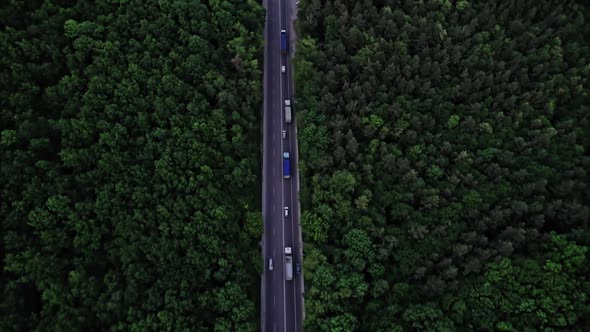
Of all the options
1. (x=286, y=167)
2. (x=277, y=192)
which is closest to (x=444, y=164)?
(x=286, y=167)

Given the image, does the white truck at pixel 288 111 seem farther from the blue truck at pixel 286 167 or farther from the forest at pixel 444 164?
the blue truck at pixel 286 167

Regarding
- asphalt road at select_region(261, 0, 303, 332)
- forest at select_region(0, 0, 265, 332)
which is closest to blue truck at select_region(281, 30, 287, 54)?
asphalt road at select_region(261, 0, 303, 332)

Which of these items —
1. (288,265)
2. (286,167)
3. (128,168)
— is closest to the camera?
(128,168)

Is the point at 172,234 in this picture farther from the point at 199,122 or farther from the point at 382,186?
the point at 382,186

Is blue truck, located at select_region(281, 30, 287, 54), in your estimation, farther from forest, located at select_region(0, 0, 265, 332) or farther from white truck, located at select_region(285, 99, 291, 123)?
white truck, located at select_region(285, 99, 291, 123)

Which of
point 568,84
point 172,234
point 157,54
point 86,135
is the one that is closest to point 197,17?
point 157,54

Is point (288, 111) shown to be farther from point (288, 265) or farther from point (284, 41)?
point (288, 265)
